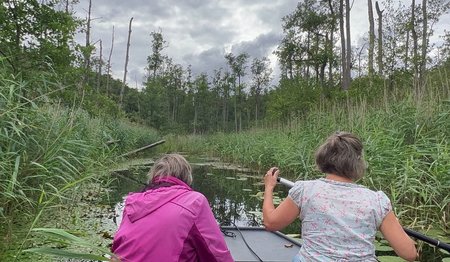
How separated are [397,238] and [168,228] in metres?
1.10

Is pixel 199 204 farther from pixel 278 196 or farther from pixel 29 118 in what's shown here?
pixel 278 196

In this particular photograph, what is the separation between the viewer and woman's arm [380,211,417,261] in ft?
5.69

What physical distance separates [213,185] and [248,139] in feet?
16.9

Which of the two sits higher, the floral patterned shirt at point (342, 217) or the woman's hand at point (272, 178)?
the woman's hand at point (272, 178)

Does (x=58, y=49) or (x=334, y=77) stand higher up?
(x=334, y=77)

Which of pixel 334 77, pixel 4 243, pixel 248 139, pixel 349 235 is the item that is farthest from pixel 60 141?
pixel 334 77

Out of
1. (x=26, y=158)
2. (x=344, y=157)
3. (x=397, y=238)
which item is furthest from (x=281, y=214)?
(x=26, y=158)

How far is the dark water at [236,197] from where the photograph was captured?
3656 mm

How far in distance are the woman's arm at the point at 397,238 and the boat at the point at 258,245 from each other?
1.43m

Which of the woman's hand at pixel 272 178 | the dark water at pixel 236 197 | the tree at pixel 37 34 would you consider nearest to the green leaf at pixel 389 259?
the dark water at pixel 236 197

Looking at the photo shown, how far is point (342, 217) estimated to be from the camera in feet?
5.83

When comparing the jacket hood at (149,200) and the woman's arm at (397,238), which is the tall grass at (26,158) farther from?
the woman's arm at (397,238)

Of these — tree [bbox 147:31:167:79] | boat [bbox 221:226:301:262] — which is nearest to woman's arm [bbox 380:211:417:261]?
boat [bbox 221:226:301:262]

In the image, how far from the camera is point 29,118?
3697 mm
